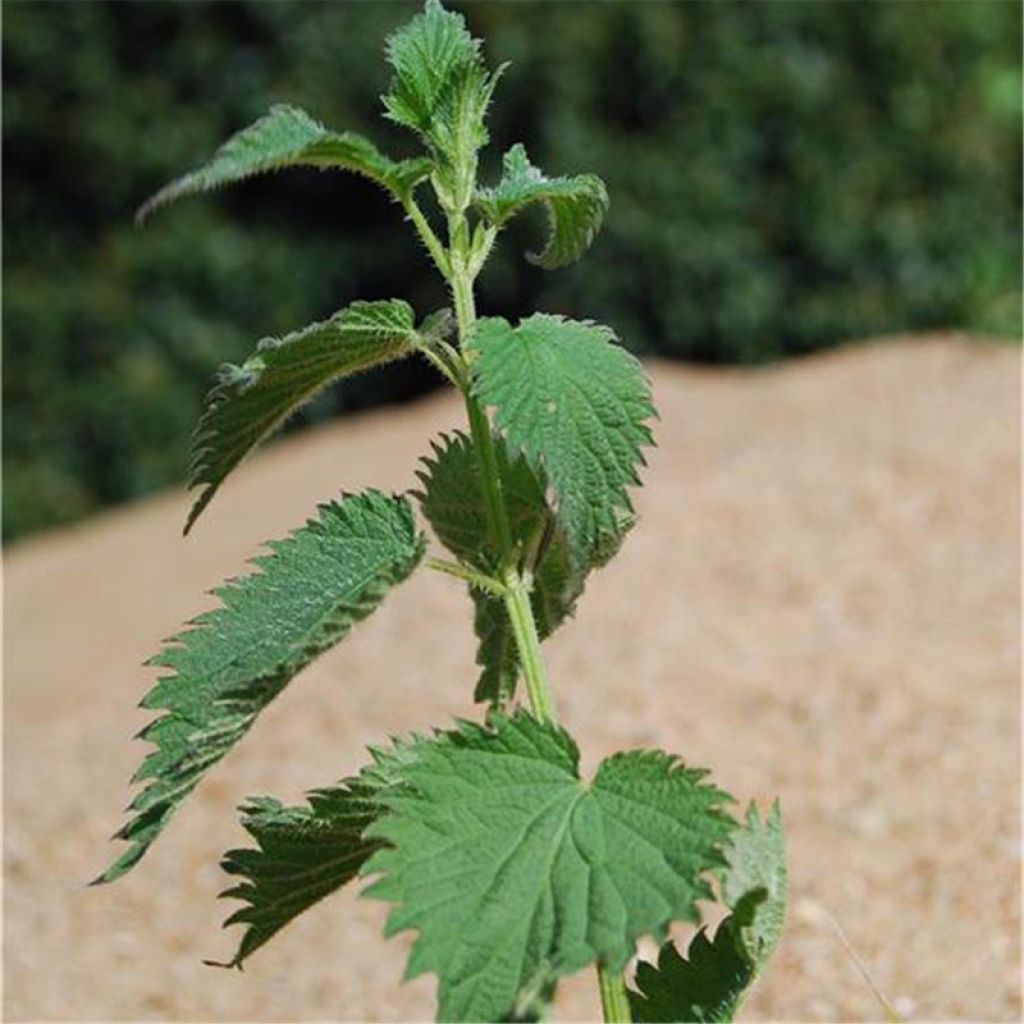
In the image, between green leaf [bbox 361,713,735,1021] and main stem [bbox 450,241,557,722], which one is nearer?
green leaf [bbox 361,713,735,1021]

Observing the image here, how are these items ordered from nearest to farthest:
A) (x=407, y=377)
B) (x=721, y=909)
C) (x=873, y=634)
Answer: (x=721, y=909), (x=873, y=634), (x=407, y=377)

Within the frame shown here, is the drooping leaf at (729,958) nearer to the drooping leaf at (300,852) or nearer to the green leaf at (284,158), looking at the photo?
the drooping leaf at (300,852)

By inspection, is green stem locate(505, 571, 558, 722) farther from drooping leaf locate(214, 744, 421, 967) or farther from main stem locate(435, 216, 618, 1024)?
drooping leaf locate(214, 744, 421, 967)

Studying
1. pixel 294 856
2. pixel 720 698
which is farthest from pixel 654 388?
pixel 294 856

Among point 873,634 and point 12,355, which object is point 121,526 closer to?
point 12,355

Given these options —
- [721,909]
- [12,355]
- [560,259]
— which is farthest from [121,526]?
[560,259]

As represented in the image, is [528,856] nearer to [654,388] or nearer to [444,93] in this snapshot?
[444,93]

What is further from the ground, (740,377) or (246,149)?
(246,149)

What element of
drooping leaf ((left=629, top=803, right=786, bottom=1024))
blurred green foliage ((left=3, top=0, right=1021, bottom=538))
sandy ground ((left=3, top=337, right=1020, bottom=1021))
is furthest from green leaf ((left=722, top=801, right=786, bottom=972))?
blurred green foliage ((left=3, top=0, right=1021, bottom=538))
